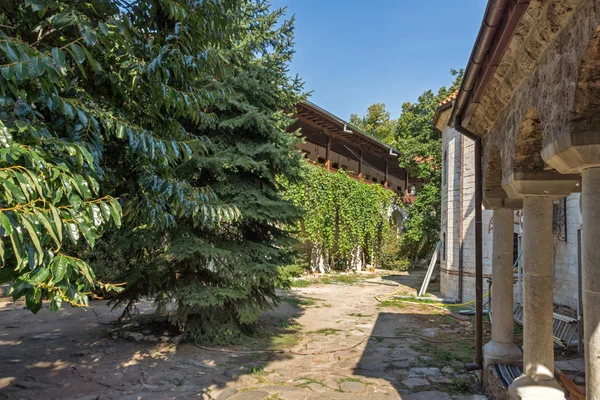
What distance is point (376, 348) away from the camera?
7.37 meters

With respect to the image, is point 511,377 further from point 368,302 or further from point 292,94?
point 368,302

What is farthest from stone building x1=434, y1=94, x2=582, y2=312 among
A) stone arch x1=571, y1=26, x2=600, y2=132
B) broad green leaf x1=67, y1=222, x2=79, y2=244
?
broad green leaf x1=67, y1=222, x2=79, y2=244

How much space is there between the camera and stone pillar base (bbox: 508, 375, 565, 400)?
3441 mm

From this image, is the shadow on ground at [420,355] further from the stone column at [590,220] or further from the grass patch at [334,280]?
the grass patch at [334,280]

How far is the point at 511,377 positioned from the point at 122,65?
497cm

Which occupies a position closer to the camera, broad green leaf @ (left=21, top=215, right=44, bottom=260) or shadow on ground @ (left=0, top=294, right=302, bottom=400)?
broad green leaf @ (left=21, top=215, right=44, bottom=260)

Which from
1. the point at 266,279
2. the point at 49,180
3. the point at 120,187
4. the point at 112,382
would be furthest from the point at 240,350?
the point at 49,180

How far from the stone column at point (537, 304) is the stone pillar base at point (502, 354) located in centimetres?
138

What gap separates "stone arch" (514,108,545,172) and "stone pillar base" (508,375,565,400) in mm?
1890

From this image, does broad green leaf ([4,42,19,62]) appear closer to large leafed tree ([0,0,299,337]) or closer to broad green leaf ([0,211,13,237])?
large leafed tree ([0,0,299,337])

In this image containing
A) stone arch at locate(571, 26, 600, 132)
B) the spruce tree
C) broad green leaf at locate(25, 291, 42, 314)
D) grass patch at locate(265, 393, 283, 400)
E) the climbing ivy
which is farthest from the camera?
the climbing ivy

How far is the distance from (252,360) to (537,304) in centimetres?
440

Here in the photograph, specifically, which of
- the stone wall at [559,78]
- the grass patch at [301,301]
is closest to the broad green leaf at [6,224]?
the stone wall at [559,78]

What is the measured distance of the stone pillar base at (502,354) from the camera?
500 cm
